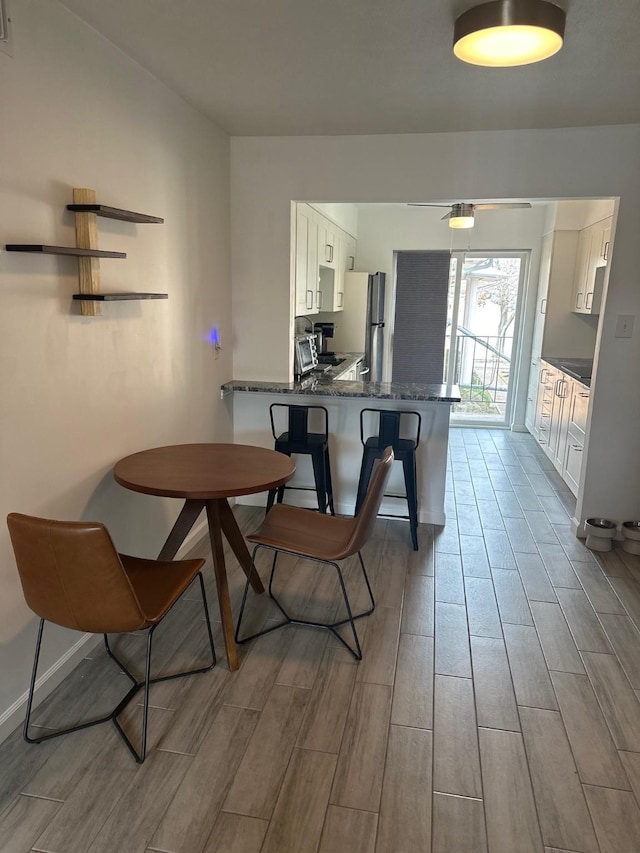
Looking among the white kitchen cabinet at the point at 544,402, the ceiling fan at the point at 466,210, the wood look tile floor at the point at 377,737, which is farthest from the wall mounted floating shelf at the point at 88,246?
the white kitchen cabinet at the point at 544,402

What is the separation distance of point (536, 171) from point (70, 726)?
11.7 feet

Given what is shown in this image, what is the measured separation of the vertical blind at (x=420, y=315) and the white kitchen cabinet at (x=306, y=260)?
2.11 metres

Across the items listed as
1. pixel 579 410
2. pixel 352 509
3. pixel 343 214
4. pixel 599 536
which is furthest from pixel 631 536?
pixel 343 214

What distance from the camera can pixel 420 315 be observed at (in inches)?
256

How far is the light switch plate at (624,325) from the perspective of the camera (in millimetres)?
3348

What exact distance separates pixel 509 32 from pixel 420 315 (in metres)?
4.71

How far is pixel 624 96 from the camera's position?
2.68 m

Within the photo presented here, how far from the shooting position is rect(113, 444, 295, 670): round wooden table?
2.23m

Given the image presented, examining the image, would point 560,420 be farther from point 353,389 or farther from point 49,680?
point 49,680

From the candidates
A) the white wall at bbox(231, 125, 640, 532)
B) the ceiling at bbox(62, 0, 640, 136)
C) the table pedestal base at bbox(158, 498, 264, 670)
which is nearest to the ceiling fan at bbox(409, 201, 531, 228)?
the white wall at bbox(231, 125, 640, 532)

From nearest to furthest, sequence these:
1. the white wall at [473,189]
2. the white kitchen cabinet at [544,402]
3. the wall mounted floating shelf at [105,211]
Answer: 1. the wall mounted floating shelf at [105,211]
2. the white wall at [473,189]
3. the white kitchen cabinet at [544,402]

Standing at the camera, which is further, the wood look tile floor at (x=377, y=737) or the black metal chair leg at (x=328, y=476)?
the black metal chair leg at (x=328, y=476)

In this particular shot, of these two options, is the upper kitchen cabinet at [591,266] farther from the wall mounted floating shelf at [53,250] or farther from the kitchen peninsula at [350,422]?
the wall mounted floating shelf at [53,250]

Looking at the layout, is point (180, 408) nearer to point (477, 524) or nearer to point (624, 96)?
point (477, 524)
